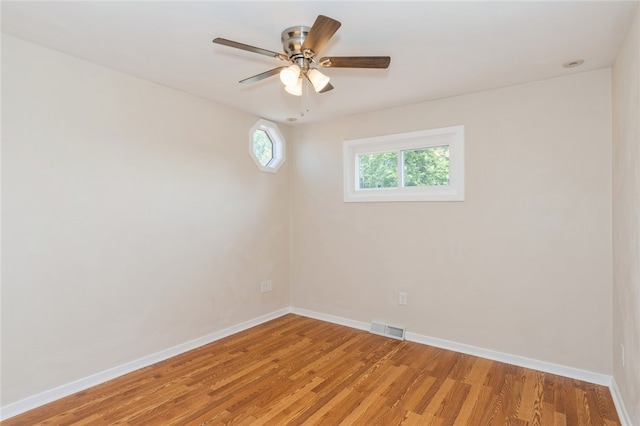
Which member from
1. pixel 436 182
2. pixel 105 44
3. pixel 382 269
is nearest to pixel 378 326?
pixel 382 269

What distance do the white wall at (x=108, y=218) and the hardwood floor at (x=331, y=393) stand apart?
35 cm

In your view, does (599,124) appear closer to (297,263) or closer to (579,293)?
(579,293)

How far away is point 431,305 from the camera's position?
3422 millimetres

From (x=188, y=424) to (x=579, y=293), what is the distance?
3.06 meters

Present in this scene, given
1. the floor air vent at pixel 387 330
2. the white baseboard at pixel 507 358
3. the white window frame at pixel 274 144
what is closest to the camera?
the white baseboard at pixel 507 358

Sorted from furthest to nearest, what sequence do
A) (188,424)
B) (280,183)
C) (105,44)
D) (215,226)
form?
(280,183) < (215,226) < (105,44) < (188,424)

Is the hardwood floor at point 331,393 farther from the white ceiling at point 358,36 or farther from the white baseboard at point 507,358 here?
the white ceiling at point 358,36

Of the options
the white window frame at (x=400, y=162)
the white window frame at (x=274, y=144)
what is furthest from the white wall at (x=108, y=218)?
the white window frame at (x=400, y=162)

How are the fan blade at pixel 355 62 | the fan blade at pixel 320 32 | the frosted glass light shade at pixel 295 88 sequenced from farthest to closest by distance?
the frosted glass light shade at pixel 295 88, the fan blade at pixel 355 62, the fan blade at pixel 320 32

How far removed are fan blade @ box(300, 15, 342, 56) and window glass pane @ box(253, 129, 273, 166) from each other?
224cm

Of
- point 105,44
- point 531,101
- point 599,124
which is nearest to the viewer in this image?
point 105,44

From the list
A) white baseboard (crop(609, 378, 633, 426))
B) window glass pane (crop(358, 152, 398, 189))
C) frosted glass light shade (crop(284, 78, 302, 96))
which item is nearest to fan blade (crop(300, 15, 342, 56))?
frosted glass light shade (crop(284, 78, 302, 96))

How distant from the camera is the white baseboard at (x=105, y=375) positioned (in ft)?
7.27

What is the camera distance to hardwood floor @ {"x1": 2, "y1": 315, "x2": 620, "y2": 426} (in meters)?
2.19
